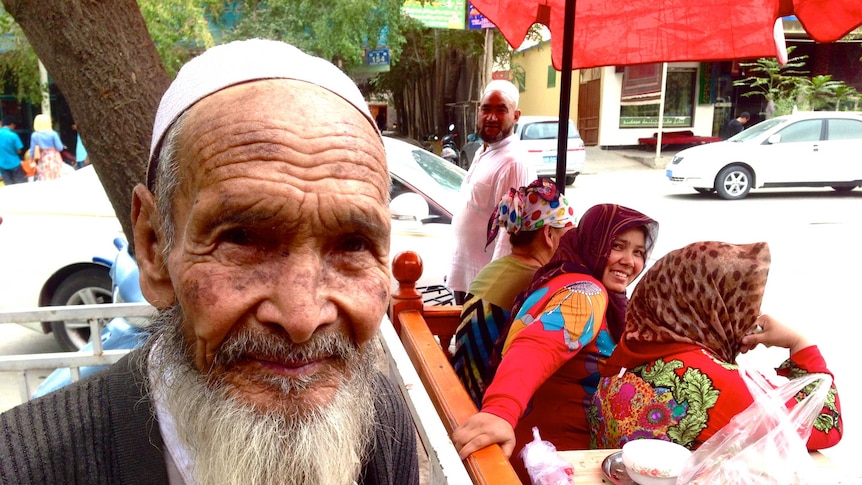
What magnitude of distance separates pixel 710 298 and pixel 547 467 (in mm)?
782

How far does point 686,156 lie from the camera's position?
44.5 ft

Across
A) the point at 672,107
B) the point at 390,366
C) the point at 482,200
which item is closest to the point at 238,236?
the point at 390,366

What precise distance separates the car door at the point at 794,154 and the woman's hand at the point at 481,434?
13291 millimetres

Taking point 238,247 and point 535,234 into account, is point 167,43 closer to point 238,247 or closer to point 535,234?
point 535,234

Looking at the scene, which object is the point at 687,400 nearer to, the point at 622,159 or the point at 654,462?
the point at 654,462

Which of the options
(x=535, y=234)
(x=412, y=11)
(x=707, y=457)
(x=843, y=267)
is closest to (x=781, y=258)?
(x=843, y=267)

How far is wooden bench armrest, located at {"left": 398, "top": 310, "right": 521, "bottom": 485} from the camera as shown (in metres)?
1.56

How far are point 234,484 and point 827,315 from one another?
6.65 meters

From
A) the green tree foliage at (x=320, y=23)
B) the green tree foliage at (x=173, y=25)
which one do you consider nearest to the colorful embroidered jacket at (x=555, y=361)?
the green tree foliage at (x=173, y=25)

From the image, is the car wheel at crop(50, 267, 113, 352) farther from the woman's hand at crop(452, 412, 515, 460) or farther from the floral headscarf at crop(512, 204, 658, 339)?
the woman's hand at crop(452, 412, 515, 460)

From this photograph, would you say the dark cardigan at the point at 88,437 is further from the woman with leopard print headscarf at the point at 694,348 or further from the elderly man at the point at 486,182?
the elderly man at the point at 486,182

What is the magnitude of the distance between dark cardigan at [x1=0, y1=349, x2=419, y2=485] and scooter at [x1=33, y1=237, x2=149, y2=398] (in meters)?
0.87

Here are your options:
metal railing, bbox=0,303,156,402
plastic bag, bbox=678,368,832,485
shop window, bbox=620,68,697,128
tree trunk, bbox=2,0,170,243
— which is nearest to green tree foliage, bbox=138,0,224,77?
tree trunk, bbox=2,0,170,243

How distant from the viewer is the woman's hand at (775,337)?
2.08m
